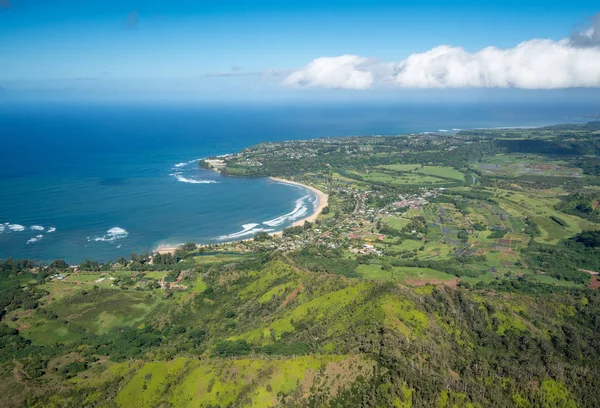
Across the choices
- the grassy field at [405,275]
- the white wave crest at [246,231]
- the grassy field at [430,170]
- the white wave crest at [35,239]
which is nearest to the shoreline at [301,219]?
the white wave crest at [246,231]

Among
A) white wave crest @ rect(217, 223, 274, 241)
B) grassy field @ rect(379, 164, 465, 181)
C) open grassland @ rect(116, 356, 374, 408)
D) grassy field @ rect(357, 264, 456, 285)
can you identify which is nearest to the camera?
open grassland @ rect(116, 356, 374, 408)

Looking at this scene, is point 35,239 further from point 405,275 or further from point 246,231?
point 405,275

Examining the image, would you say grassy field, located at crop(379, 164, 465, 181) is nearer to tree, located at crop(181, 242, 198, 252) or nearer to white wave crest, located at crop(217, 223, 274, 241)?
white wave crest, located at crop(217, 223, 274, 241)

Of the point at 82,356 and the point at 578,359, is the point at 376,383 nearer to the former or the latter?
the point at 578,359

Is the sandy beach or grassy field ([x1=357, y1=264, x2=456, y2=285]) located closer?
grassy field ([x1=357, y1=264, x2=456, y2=285])

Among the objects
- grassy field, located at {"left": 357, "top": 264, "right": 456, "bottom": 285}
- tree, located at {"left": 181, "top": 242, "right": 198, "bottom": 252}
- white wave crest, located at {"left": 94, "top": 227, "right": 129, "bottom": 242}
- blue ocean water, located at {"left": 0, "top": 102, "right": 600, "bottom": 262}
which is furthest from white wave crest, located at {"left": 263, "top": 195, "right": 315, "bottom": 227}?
white wave crest, located at {"left": 94, "top": 227, "right": 129, "bottom": 242}

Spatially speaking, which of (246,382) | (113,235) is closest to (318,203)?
(113,235)
